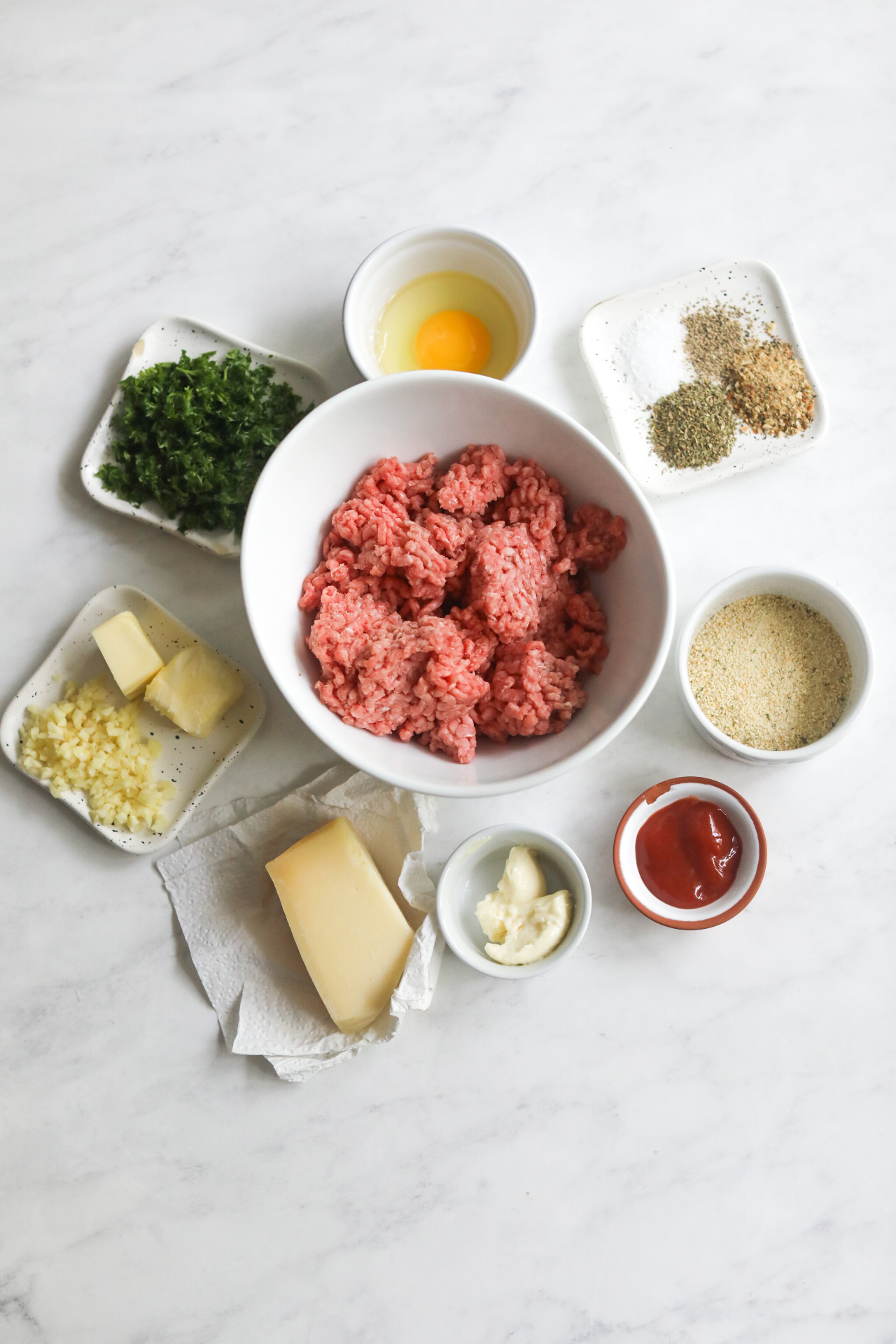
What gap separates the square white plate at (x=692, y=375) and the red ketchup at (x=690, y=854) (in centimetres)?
69

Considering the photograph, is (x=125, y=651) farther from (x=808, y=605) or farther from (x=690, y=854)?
(x=808, y=605)

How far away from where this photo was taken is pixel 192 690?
1.86m

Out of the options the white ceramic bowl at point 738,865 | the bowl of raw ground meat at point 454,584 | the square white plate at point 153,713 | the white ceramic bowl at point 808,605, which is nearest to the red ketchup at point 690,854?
the white ceramic bowl at point 738,865

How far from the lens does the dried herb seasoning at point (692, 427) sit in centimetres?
192

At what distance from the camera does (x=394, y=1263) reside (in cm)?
192

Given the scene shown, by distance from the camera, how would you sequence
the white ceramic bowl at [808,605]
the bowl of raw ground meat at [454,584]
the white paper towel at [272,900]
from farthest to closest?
the white paper towel at [272,900] < the white ceramic bowl at [808,605] < the bowl of raw ground meat at [454,584]

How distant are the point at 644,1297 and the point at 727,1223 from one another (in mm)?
237

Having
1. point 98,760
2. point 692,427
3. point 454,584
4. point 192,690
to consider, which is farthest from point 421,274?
point 98,760

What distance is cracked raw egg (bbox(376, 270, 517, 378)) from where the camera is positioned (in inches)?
76.4

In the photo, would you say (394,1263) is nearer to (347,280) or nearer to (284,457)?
(284,457)

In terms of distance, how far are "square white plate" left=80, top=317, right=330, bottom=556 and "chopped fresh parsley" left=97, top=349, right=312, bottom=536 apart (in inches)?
0.6

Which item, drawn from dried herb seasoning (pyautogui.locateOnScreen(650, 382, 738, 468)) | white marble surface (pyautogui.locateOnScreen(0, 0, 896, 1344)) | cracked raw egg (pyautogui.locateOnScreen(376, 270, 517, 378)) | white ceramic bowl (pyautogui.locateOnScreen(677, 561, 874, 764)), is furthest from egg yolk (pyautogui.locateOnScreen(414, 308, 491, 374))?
white ceramic bowl (pyautogui.locateOnScreen(677, 561, 874, 764))

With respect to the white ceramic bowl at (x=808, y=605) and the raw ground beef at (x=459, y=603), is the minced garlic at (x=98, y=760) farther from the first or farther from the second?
the white ceramic bowl at (x=808, y=605)

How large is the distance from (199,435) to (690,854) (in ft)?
4.39
